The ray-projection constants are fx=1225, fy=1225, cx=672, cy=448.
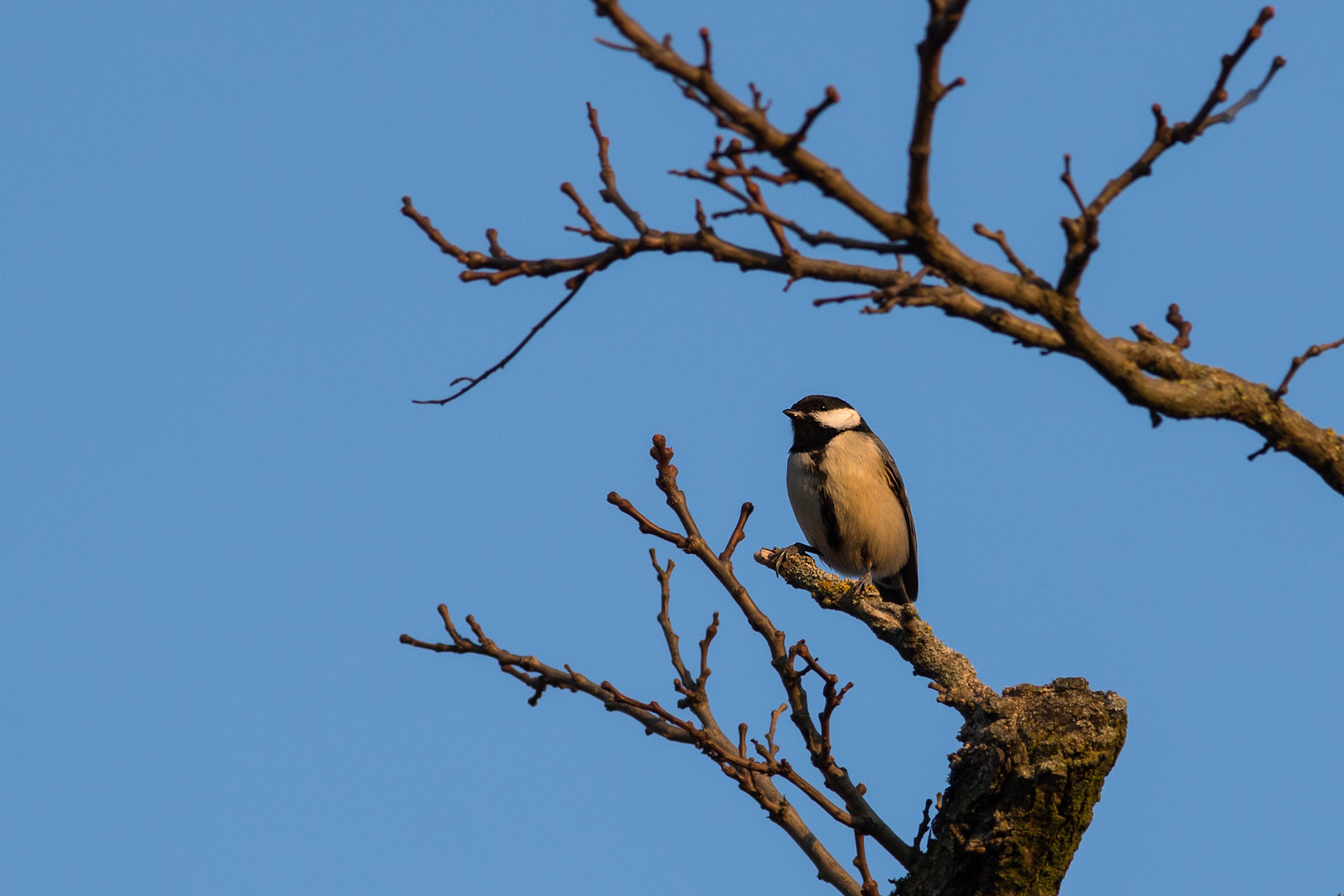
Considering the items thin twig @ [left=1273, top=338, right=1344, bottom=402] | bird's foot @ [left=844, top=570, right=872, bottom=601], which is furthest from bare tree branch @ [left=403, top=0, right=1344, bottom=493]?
bird's foot @ [left=844, top=570, right=872, bottom=601]

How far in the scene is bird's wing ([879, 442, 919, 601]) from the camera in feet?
31.6

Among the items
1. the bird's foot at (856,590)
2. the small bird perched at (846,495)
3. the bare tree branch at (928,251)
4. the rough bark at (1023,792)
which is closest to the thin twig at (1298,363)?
the bare tree branch at (928,251)

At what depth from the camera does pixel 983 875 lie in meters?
4.43

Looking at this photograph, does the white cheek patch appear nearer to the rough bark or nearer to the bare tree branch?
the rough bark

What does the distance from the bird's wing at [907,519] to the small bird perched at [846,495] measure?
0.01 m

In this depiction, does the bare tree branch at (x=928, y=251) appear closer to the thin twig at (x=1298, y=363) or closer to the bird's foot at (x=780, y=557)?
the thin twig at (x=1298, y=363)

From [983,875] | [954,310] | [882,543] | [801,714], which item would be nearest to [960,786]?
[983,875]

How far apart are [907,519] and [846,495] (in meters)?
0.94

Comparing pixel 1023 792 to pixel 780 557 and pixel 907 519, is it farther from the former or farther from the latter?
pixel 907 519

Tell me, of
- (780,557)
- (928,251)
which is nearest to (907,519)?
(780,557)

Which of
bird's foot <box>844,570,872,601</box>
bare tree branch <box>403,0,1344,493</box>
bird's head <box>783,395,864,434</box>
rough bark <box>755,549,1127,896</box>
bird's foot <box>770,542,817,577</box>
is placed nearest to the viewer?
bare tree branch <box>403,0,1344,493</box>

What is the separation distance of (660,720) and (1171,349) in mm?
2316

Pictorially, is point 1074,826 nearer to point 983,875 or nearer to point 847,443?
point 983,875

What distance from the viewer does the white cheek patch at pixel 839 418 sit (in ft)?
31.8
